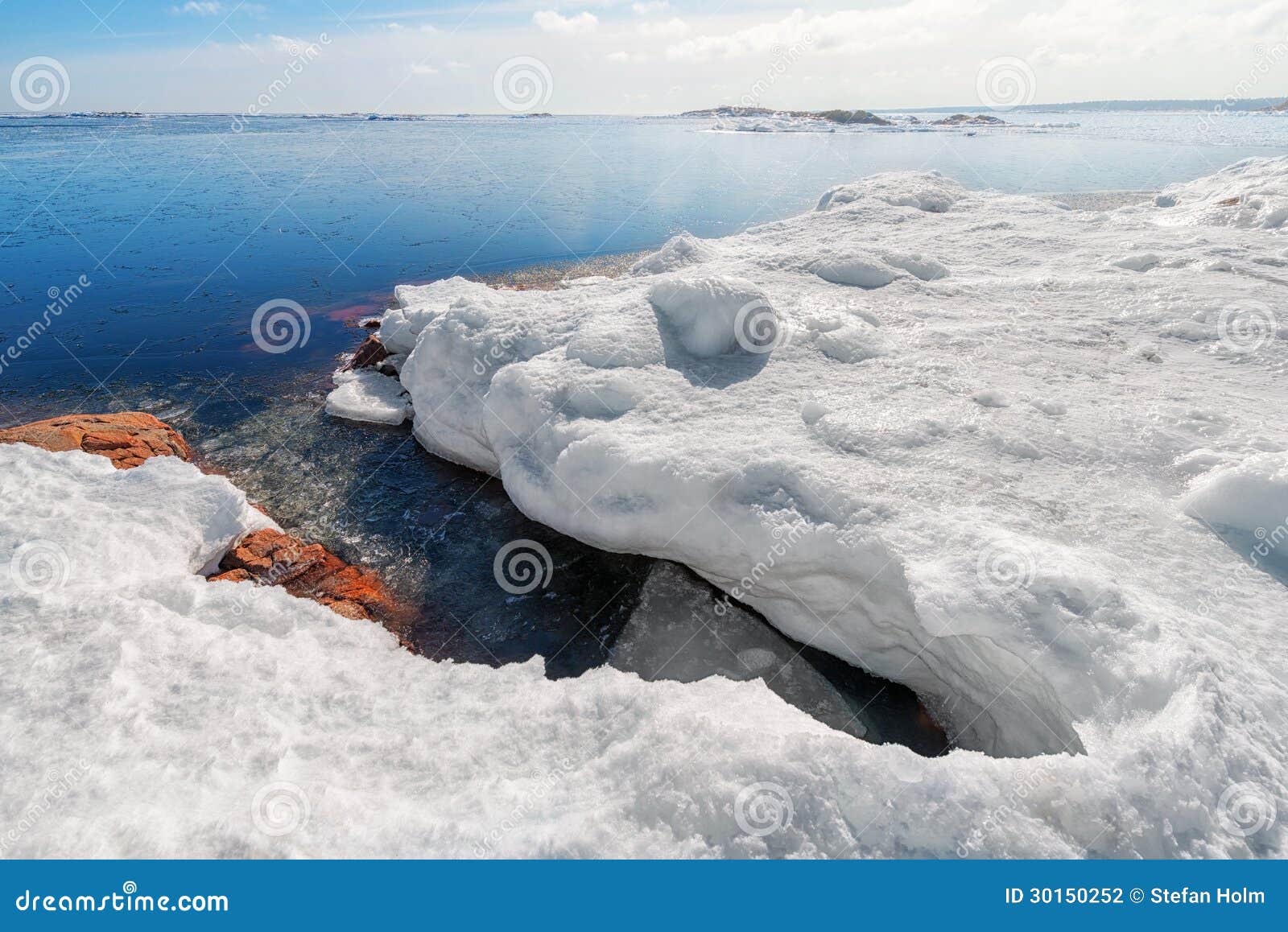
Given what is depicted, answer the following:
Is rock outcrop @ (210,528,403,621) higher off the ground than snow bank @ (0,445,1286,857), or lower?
lower

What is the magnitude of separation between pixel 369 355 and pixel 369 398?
153 centimetres

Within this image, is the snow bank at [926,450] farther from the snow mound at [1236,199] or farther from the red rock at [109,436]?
the snow mound at [1236,199]

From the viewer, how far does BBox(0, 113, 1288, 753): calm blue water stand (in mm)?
5953

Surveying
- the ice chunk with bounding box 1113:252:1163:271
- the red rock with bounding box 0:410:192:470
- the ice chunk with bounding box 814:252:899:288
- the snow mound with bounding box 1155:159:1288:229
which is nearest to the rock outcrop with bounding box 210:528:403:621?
the red rock with bounding box 0:410:192:470

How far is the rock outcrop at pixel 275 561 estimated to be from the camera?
19.1 feet

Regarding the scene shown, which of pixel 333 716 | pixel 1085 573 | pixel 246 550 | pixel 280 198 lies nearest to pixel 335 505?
pixel 246 550

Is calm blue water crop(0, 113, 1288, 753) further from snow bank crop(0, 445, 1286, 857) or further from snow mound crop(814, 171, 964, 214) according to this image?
snow mound crop(814, 171, 964, 214)

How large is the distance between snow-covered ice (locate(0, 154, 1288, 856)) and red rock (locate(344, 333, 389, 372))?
327 cm

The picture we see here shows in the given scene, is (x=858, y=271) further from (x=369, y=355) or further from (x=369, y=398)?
(x=369, y=355)

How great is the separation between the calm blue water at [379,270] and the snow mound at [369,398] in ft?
1.12

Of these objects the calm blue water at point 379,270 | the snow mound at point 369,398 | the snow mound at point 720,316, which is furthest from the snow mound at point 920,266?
the snow mound at point 369,398

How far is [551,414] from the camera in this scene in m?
6.43

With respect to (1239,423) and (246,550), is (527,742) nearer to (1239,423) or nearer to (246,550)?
(246,550)

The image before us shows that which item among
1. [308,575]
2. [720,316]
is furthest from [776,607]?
[308,575]
